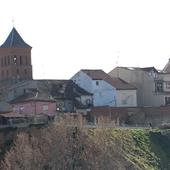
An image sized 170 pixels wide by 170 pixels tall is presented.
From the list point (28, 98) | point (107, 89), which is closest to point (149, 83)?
point (107, 89)

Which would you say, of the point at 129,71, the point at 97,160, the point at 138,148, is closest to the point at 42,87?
the point at 129,71

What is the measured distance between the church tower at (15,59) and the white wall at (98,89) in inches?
415

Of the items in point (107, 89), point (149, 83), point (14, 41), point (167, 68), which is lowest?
point (107, 89)

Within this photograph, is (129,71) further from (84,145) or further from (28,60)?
(84,145)

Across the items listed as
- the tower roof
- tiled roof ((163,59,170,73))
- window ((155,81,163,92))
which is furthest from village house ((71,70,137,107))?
the tower roof

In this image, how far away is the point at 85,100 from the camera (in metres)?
108

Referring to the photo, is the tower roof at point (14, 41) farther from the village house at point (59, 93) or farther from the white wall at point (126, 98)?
the white wall at point (126, 98)

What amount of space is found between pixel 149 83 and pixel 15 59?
60.6 feet

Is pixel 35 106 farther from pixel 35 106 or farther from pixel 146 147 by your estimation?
pixel 146 147

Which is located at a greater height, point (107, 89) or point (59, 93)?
point (107, 89)

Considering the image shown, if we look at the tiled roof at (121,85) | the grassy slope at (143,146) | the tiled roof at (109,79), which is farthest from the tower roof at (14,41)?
the grassy slope at (143,146)

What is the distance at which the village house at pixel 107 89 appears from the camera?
10881 centimetres

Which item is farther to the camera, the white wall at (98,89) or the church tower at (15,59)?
the church tower at (15,59)

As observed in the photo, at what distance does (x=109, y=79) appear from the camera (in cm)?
11094
